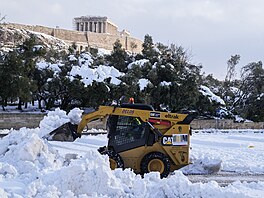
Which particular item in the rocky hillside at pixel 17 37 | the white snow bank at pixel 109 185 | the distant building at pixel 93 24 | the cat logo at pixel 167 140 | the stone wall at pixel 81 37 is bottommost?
the white snow bank at pixel 109 185

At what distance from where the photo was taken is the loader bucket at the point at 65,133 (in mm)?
10977

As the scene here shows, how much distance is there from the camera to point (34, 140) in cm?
933

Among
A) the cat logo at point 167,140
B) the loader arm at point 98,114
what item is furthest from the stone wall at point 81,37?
the cat logo at point 167,140

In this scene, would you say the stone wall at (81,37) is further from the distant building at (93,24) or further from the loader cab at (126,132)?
the loader cab at (126,132)

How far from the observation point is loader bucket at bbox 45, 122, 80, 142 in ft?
36.0

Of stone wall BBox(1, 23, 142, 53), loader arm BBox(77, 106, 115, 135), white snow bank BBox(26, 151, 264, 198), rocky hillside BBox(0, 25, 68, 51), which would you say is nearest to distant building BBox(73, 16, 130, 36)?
stone wall BBox(1, 23, 142, 53)

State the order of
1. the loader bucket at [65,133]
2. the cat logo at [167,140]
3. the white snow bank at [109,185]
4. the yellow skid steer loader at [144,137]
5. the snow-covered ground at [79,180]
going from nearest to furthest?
the snow-covered ground at [79,180] < the white snow bank at [109,185] < the yellow skid steer loader at [144,137] < the cat logo at [167,140] < the loader bucket at [65,133]

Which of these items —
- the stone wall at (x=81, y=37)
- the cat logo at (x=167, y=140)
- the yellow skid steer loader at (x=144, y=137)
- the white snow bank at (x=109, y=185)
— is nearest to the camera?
the white snow bank at (x=109, y=185)

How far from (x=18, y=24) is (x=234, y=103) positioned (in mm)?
43662

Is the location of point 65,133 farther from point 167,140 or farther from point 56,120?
point 167,140

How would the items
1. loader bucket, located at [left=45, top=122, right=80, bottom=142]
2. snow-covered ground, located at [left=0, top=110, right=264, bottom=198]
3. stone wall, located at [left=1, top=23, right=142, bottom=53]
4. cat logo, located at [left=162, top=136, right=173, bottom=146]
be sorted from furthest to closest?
stone wall, located at [left=1, top=23, right=142, bottom=53]
loader bucket, located at [left=45, top=122, right=80, bottom=142]
cat logo, located at [left=162, top=136, right=173, bottom=146]
snow-covered ground, located at [left=0, top=110, right=264, bottom=198]

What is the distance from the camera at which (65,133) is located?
11.4m

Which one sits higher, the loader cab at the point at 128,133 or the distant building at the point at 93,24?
the distant building at the point at 93,24

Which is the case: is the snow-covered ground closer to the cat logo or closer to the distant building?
the cat logo
